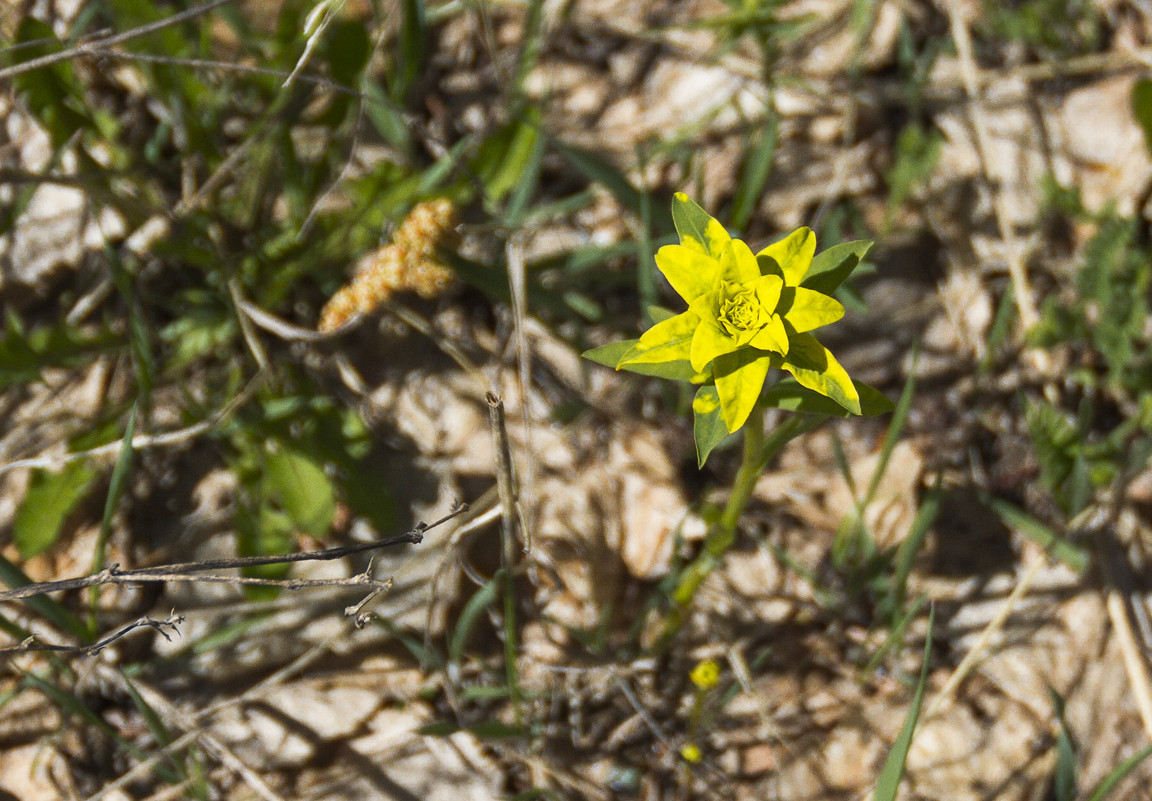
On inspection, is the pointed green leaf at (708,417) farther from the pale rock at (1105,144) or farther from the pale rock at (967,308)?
the pale rock at (1105,144)

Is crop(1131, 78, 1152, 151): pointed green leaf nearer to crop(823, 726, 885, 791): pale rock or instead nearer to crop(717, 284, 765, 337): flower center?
crop(717, 284, 765, 337): flower center

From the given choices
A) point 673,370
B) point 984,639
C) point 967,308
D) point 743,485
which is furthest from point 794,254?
point 967,308

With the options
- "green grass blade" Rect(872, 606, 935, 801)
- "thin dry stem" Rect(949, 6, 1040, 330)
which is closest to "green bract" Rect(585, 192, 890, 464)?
"green grass blade" Rect(872, 606, 935, 801)

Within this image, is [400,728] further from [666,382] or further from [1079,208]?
[1079,208]

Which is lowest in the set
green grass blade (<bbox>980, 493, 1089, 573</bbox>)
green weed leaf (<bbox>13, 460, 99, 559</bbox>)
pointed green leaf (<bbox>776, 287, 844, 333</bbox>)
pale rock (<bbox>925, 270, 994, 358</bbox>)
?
green grass blade (<bbox>980, 493, 1089, 573</bbox>)

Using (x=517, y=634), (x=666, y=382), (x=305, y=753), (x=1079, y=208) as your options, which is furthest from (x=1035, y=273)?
(x=305, y=753)

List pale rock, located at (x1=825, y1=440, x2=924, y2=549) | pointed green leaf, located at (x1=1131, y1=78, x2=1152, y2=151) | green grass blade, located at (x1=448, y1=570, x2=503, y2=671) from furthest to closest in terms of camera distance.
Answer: pointed green leaf, located at (x1=1131, y1=78, x2=1152, y2=151) → pale rock, located at (x1=825, y1=440, x2=924, y2=549) → green grass blade, located at (x1=448, y1=570, x2=503, y2=671)
